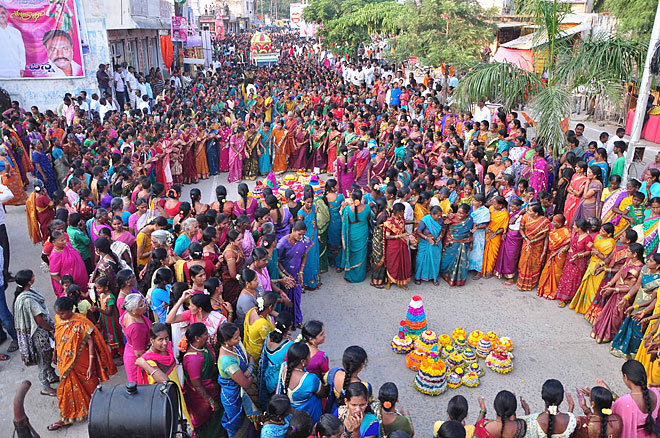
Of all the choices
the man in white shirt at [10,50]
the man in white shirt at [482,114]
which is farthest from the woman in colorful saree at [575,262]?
the man in white shirt at [10,50]

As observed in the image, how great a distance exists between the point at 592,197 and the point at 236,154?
276 inches

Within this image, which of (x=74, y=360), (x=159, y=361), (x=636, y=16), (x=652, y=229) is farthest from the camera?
(x=636, y=16)

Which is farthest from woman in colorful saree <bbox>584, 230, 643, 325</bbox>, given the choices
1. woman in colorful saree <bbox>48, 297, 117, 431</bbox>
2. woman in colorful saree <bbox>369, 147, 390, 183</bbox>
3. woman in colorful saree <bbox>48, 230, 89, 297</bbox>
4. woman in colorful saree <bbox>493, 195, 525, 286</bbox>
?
woman in colorful saree <bbox>48, 230, 89, 297</bbox>

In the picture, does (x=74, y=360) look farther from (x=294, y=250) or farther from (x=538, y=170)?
(x=538, y=170)

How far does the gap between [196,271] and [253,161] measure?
284 inches

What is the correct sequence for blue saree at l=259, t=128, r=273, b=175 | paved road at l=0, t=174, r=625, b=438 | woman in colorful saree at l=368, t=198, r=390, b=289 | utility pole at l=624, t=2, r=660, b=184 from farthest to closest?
1. blue saree at l=259, t=128, r=273, b=175
2. utility pole at l=624, t=2, r=660, b=184
3. woman in colorful saree at l=368, t=198, r=390, b=289
4. paved road at l=0, t=174, r=625, b=438

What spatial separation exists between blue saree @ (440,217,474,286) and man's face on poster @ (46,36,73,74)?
548 inches

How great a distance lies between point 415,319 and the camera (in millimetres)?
5750

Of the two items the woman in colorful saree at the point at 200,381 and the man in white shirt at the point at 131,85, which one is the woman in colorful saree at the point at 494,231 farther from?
the man in white shirt at the point at 131,85

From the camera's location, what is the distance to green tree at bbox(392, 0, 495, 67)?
1561 cm

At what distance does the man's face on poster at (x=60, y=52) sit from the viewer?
15688mm

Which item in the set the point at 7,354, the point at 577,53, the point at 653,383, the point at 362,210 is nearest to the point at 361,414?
the point at 653,383

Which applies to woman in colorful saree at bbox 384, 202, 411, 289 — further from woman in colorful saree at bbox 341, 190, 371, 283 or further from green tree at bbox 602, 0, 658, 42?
green tree at bbox 602, 0, 658, 42

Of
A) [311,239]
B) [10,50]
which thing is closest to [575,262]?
[311,239]
